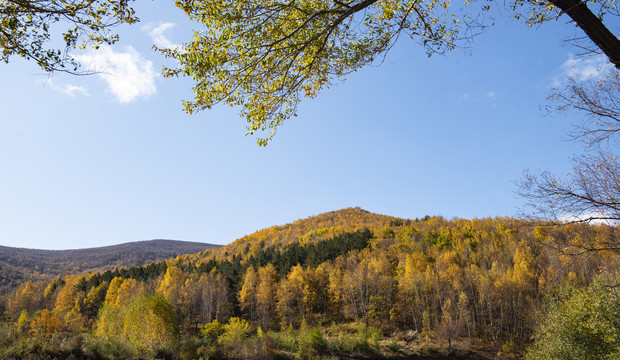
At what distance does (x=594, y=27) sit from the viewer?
380cm

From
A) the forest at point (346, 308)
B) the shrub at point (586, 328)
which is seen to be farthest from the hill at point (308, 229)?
the shrub at point (586, 328)

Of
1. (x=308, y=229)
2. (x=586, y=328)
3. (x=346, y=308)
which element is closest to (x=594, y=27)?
(x=586, y=328)

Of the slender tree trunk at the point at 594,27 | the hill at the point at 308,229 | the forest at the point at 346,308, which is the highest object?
the hill at the point at 308,229

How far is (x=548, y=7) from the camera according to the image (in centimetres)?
470

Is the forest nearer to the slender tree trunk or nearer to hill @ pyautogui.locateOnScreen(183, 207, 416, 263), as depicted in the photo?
the slender tree trunk

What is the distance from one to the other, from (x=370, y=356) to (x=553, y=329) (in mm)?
23185

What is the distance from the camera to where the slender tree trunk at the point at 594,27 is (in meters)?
3.75

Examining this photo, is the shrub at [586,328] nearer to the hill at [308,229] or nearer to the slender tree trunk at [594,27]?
the slender tree trunk at [594,27]

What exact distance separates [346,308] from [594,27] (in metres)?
54.8

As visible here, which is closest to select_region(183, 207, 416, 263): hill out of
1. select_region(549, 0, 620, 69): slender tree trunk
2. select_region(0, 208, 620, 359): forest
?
select_region(0, 208, 620, 359): forest

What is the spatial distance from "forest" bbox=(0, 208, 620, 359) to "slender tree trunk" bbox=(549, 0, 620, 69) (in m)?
20.9

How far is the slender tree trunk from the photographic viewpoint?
3754 mm

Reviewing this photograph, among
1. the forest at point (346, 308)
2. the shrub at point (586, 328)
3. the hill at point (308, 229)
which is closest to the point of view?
the shrub at point (586, 328)

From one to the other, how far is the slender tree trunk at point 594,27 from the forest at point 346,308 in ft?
68.6
